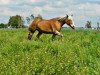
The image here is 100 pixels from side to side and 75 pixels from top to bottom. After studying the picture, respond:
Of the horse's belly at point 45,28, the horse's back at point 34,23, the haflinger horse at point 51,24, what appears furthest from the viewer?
the horse's back at point 34,23

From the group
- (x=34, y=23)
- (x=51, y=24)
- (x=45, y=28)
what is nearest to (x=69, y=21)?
(x=51, y=24)

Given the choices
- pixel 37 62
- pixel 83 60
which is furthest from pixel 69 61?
pixel 83 60

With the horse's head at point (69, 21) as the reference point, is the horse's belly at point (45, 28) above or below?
below

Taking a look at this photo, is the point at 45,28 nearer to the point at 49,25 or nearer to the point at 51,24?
the point at 49,25

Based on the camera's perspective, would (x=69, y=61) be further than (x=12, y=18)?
No

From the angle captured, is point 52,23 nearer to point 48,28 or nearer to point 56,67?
point 48,28

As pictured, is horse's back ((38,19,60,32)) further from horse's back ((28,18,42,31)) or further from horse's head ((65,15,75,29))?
horse's head ((65,15,75,29))

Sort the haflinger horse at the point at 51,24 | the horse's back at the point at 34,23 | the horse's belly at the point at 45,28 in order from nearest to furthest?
the haflinger horse at the point at 51,24, the horse's belly at the point at 45,28, the horse's back at the point at 34,23

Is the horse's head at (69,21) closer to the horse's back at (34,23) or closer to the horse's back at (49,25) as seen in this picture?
the horse's back at (49,25)

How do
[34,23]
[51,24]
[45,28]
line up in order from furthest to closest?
[34,23], [45,28], [51,24]

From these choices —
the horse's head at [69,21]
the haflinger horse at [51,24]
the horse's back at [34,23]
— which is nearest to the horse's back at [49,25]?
the haflinger horse at [51,24]

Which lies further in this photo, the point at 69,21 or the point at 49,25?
the point at 69,21

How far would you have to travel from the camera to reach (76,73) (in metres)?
9.04

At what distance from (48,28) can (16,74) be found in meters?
11.5
